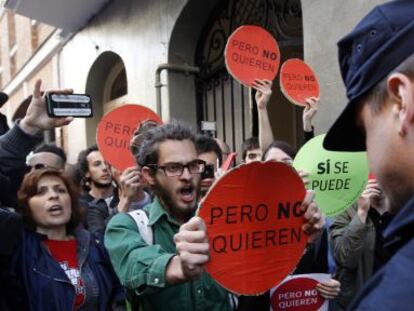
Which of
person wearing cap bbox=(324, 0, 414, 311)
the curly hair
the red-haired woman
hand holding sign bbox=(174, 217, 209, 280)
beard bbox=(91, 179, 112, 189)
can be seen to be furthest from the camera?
beard bbox=(91, 179, 112, 189)

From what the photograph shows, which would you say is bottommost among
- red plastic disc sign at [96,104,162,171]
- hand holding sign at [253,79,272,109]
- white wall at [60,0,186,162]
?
red plastic disc sign at [96,104,162,171]

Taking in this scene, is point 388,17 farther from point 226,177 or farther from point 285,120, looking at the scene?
point 285,120

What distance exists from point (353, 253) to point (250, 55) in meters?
1.71

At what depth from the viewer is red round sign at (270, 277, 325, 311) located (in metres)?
2.27

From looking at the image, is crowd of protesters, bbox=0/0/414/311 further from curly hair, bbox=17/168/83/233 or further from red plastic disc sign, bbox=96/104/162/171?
red plastic disc sign, bbox=96/104/162/171

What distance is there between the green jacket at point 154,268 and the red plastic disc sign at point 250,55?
6.35 feet

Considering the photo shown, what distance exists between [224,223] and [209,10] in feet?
19.8

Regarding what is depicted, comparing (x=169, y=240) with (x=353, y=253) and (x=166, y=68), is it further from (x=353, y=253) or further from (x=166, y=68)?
(x=166, y=68)

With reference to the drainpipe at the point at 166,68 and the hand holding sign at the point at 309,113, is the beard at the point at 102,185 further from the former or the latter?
the drainpipe at the point at 166,68

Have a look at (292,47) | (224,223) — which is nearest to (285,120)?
(292,47)

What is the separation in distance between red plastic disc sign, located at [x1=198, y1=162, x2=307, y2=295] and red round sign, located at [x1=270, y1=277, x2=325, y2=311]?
0.70 m

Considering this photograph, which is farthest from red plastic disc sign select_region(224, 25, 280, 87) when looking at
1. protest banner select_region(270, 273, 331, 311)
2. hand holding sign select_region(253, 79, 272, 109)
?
protest banner select_region(270, 273, 331, 311)

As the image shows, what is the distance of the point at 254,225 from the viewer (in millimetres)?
1545

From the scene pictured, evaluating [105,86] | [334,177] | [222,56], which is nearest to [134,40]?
[222,56]
